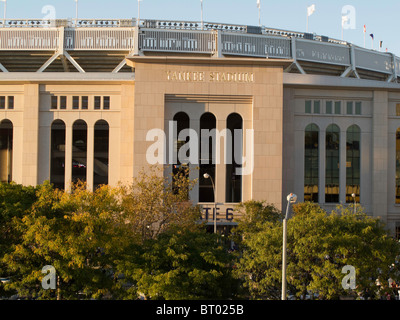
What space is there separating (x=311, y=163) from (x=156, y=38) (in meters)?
29.7

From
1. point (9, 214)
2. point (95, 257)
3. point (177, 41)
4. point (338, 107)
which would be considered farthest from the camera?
point (177, 41)

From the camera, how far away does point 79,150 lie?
195 feet

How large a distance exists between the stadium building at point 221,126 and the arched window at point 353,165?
0.10 m

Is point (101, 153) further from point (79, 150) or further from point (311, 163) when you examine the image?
point (311, 163)

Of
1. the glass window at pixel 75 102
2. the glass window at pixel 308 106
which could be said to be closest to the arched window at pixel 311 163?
the glass window at pixel 308 106

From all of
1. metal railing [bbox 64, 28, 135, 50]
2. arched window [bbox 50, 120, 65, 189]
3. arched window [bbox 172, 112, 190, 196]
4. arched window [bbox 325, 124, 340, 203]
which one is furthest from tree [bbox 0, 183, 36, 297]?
metal railing [bbox 64, 28, 135, 50]

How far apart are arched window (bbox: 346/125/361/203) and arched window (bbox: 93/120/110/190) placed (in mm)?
24647

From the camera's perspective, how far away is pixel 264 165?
55.3 m

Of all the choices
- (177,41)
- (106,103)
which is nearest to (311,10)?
(177,41)

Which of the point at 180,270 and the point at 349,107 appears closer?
the point at 180,270

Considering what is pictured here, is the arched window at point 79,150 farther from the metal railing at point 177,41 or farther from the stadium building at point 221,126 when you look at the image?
the metal railing at point 177,41

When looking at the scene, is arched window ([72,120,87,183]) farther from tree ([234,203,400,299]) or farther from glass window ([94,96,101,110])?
tree ([234,203,400,299])

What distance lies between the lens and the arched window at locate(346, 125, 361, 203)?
60.3m

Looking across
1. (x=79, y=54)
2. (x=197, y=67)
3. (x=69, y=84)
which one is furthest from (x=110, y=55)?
(x=197, y=67)
